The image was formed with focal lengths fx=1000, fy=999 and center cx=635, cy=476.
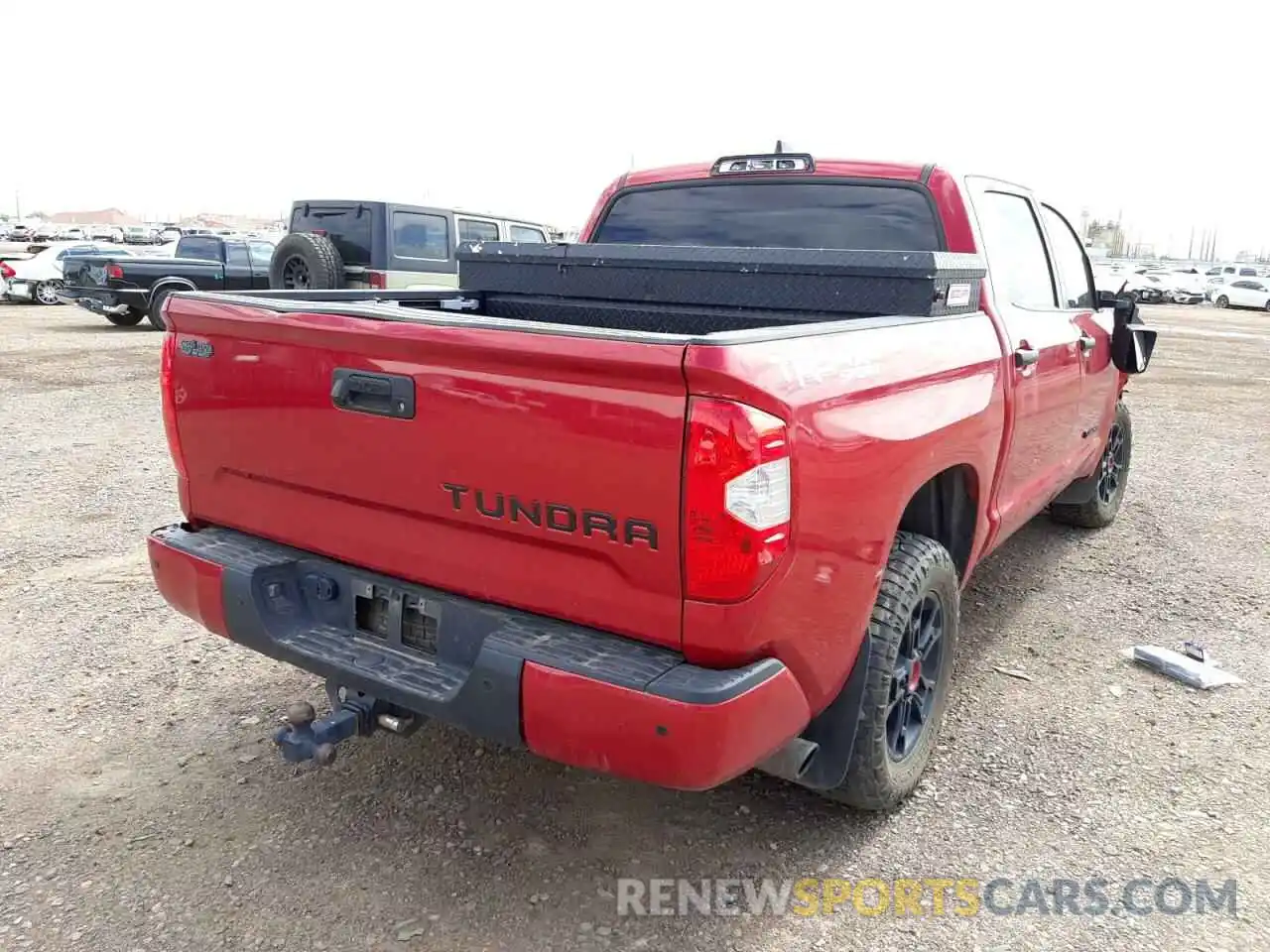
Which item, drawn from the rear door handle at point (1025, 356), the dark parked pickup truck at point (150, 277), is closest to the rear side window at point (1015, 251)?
the rear door handle at point (1025, 356)

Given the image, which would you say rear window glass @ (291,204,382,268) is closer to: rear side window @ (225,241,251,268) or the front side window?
rear side window @ (225,241,251,268)

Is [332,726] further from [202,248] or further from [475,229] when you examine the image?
[202,248]

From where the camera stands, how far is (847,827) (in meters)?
2.95

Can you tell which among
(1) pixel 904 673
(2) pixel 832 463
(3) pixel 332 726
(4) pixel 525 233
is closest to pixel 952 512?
Answer: (1) pixel 904 673

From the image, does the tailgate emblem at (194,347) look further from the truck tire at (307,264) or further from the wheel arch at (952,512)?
the truck tire at (307,264)

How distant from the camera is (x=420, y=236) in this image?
1180cm

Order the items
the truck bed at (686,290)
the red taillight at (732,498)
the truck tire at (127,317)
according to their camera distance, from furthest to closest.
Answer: the truck tire at (127,317), the truck bed at (686,290), the red taillight at (732,498)

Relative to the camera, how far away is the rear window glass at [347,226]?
11.5 meters

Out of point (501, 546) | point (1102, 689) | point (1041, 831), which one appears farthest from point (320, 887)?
point (1102, 689)

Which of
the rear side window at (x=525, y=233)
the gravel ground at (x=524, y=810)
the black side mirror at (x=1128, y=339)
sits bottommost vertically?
the gravel ground at (x=524, y=810)

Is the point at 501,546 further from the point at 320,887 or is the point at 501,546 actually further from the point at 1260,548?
the point at 1260,548

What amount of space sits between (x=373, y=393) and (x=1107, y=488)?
4.97 m

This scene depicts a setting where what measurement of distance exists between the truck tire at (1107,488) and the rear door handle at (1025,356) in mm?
2407

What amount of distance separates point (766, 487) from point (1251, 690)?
9.62ft
